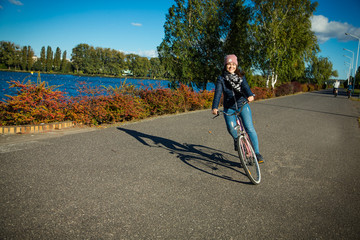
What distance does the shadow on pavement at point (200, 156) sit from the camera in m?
4.19

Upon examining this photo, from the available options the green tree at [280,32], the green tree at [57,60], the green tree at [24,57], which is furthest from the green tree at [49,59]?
the green tree at [280,32]

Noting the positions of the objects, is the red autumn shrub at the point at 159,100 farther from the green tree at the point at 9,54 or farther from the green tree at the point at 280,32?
the green tree at the point at 9,54

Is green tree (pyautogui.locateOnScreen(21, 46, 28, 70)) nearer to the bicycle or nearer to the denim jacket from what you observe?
the denim jacket

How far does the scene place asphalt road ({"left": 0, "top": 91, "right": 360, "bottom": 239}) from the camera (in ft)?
8.03

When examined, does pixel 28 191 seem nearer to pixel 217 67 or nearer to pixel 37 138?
pixel 37 138

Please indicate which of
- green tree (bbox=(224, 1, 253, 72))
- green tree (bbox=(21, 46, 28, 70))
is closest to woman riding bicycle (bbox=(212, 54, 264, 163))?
green tree (bbox=(224, 1, 253, 72))

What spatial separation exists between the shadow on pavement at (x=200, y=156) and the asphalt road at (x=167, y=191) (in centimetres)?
Answer: 2

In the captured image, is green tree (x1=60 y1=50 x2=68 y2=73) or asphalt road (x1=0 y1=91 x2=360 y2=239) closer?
asphalt road (x1=0 y1=91 x2=360 y2=239)

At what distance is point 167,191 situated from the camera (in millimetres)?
3262

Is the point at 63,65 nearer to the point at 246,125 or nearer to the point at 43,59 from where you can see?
the point at 43,59

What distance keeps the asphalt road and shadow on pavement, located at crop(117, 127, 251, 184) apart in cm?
2

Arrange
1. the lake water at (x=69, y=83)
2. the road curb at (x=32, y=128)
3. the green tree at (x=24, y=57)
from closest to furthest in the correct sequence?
the road curb at (x=32, y=128)
the lake water at (x=69, y=83)
the green tree at (x=24, y=57)

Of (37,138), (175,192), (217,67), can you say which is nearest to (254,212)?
(175,192)

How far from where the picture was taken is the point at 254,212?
2824 mm
